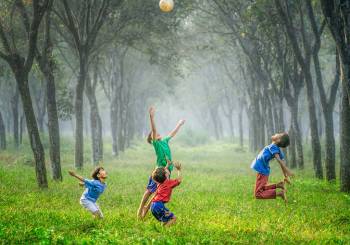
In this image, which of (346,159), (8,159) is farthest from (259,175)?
(8,159)

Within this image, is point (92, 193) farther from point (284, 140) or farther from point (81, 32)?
point (81, 32)

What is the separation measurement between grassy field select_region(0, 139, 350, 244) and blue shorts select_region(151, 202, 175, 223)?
0.18 metres

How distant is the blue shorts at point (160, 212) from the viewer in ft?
28.9

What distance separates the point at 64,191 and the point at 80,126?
936 cm

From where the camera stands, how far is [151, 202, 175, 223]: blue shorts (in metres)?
8.82

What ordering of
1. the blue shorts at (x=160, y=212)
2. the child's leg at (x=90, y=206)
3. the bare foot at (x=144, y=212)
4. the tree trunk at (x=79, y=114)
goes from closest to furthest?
the blue shorts at (x=160, y=212) → the child's leg at (x=90, y=206) → the bare foot at (x=144, y=212) → the tree trunk at (x=79, y=114)

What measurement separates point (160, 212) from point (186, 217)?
4.29 feet

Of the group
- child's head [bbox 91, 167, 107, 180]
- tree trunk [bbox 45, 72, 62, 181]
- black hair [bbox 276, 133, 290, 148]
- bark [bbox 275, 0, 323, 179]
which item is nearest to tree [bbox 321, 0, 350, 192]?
black hair [bbox 276, 133, 290, 148]

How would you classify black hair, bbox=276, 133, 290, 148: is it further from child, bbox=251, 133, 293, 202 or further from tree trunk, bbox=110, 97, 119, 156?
tree trunk, bbox=110, 97, 119, 156

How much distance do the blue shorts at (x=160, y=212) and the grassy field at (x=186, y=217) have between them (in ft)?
0.60

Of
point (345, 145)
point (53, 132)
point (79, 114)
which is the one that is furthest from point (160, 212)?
point (79, 114)

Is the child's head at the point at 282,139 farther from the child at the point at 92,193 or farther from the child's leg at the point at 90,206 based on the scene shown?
the child's leg at the point at 90,206

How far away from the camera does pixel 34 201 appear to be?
37.3ft

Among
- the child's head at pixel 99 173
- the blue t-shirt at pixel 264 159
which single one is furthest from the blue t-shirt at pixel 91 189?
the blue t-shirt at pixel 264 159
